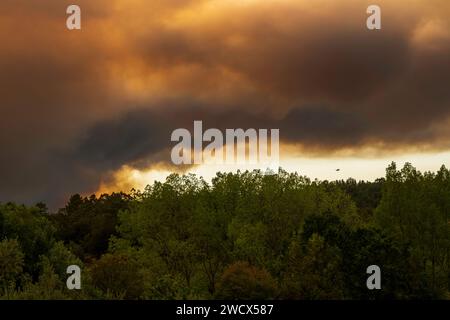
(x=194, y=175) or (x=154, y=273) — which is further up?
(x=194, y=175)

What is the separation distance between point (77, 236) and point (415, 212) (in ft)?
311

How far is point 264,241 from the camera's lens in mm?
77938

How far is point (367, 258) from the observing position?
210ft

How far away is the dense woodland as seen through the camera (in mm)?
62938

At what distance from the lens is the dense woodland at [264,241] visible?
6294 cm

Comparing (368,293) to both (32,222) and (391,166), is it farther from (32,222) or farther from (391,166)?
(32,222)

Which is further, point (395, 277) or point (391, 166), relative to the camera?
point (391, 166)
